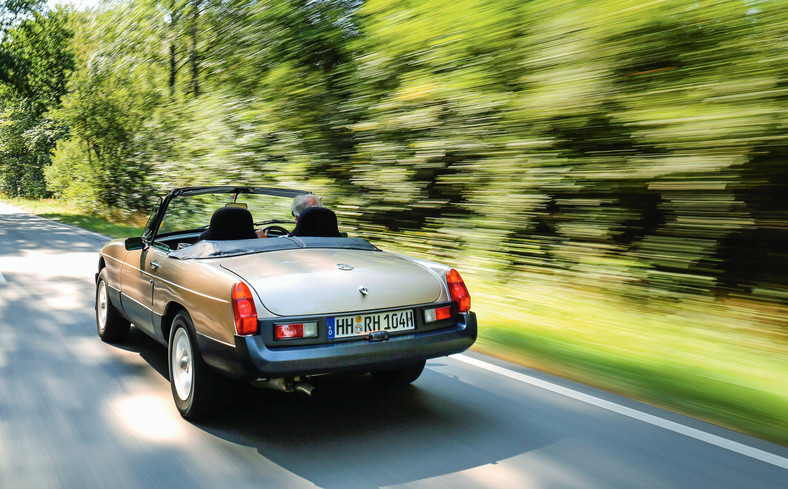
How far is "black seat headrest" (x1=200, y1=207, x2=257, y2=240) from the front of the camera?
14.4 ft

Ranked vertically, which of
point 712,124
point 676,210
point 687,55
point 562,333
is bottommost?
point 562,333

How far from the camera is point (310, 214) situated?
4703mm

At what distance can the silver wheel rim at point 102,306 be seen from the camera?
5.82m

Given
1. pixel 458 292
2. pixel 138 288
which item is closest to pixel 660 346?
pixel 458 292

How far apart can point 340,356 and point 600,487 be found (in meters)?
1.45

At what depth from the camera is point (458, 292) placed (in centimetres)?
408

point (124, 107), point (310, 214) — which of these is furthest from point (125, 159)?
point (310, 214)

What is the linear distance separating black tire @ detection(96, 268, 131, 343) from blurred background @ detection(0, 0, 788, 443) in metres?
3.36

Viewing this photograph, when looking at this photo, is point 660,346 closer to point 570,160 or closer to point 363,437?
point 570,160

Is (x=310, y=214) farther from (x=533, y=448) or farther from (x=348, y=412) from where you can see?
(x=533, y=448)

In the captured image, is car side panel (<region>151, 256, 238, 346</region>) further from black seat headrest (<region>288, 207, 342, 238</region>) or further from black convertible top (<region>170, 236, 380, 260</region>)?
black seat headrest (<region>288, 207, 342, 238</region>)

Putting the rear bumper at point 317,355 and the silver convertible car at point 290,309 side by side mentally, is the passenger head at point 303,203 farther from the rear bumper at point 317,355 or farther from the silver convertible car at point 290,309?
the rear bumper at point 317,355

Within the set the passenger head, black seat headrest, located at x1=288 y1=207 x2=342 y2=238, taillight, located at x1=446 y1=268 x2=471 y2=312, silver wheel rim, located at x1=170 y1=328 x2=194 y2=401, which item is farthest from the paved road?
the passenger head

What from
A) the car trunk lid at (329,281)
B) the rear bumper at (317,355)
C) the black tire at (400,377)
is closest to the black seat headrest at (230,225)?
the car trunk lid at (329,281)
